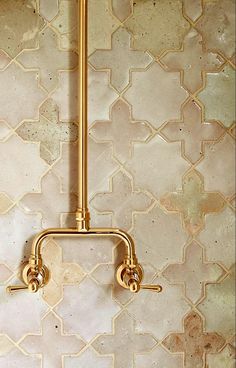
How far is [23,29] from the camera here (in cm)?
119

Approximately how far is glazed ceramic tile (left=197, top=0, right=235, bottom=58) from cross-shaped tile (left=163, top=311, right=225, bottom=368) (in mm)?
672

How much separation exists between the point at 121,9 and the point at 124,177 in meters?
0.42

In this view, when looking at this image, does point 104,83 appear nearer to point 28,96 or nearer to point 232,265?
point 28,96

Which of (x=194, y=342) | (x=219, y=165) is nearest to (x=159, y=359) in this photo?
(x=194, y=342)

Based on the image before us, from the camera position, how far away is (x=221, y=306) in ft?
4.03

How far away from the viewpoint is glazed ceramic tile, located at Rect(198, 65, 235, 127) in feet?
4.02

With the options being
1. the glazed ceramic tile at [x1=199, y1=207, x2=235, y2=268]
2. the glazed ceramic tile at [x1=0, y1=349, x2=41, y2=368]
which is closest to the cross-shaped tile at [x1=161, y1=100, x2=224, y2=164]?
the glazed ceramic tile at [x1=199, y1=207, x2=235, y2=268]

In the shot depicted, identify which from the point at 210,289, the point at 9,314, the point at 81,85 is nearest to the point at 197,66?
the point at 81,85

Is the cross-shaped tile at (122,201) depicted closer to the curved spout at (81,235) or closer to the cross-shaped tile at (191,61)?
the curved spout at (81,235)

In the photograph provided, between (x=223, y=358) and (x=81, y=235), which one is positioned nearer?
(x=81, y=235)

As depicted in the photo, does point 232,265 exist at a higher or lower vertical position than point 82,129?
lower

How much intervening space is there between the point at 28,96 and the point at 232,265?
0.66 metres

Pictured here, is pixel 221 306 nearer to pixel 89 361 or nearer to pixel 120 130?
pixel 89 361

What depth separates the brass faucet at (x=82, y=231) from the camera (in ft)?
3.68
